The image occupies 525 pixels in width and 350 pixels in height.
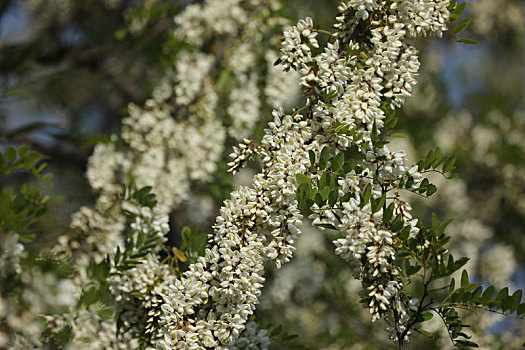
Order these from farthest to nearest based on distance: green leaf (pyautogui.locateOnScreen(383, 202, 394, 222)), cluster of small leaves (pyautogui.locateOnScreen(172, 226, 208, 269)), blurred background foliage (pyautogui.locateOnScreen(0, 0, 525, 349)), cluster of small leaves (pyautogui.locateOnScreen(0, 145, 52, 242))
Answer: blurred background foliage (pyautogui.locateOnScreen(0, 0, 525, 349)) → cluster of small leaves (pyautogui.locateOnScreen(172, 226, 208, 269)) → cluster of small leaves (pyautogui.locateOnScreen(0, 145, 52, 242)) → green leaf (pyautogui.locateOnScreen(383, 202, 394, 222))

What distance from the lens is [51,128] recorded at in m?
3.12

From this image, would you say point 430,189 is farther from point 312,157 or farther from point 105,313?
point 105,313

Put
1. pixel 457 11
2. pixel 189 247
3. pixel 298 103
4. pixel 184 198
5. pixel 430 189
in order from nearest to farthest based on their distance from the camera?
pixel 430 189 → pixel 457 11 → pixel 189 247 → pixel 184 198 → pixel 298 103

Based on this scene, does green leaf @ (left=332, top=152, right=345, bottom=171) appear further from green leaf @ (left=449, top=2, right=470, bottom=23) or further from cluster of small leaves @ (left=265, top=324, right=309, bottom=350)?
cluster of small leaves @ (left=265, top=324, right=309, bottom=350)

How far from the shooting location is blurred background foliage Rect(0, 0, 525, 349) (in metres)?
3.07

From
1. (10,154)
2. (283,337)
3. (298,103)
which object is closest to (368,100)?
(283,337)

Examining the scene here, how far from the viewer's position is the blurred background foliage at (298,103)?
10.1ft

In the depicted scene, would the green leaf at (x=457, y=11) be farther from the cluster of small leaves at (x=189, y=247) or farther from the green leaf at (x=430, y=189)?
the cluster of small leaves at (x=189, y=247)

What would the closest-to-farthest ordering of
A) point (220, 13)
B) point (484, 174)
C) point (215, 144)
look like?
point (215, 144) → point (220, 13) → point (484, 174)

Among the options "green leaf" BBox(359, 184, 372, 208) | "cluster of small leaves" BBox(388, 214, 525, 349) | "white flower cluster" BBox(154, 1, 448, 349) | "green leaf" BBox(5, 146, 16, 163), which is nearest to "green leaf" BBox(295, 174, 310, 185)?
"white flower cluster" BBox(154, 1, 448, 349)

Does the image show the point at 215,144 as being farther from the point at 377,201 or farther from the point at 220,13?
the point at 377,201

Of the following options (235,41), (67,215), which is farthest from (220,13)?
(67,215)

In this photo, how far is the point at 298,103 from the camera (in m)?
4.21

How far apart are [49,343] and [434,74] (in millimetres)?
4860
